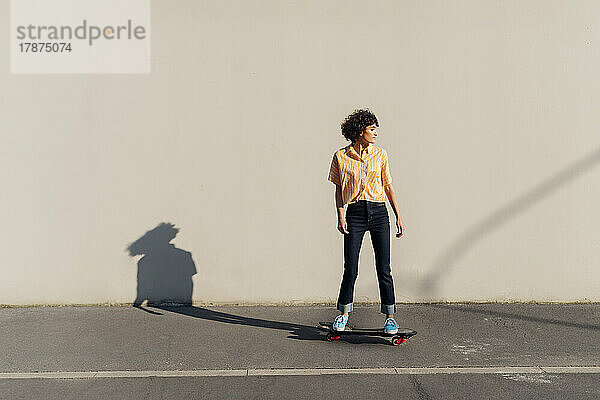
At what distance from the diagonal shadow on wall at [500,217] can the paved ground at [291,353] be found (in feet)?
1.37

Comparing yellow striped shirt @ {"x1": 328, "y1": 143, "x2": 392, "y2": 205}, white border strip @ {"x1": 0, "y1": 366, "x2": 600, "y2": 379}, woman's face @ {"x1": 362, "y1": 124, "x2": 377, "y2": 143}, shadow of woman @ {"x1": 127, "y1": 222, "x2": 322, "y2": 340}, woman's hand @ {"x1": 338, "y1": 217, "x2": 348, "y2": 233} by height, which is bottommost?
white border strip @ {"x1": 0, "y1": 366, "x2": 600, "y2": 379}

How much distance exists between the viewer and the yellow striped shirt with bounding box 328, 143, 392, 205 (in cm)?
639

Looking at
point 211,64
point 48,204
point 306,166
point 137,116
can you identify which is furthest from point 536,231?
point 48,204

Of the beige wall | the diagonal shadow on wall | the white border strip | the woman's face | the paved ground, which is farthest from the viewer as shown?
the diagonal shadow on wall

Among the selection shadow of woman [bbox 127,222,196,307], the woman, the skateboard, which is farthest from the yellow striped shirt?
shadow of woman [bbox 127,222,196,307]

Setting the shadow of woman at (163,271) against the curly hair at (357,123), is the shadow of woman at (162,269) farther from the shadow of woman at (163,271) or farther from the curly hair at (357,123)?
the curly hair at (357,123)

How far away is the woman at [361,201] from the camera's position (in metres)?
6.39

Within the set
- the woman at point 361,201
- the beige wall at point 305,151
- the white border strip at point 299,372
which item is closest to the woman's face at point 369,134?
the woman at point 361,201

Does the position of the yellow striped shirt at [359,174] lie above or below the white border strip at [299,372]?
above

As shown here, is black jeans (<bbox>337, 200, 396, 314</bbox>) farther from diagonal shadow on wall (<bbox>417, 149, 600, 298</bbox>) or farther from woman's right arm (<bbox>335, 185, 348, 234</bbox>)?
diagonal shadow on wall (<bbox>417, 149, 600, 298</bbox>)

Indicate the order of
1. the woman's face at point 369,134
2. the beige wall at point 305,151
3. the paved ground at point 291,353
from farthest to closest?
the beige wall at point 305,151
the woman's face at point 369,134
the paved ground at point 291,353

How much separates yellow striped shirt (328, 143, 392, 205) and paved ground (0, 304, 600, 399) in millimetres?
1277

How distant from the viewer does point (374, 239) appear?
256 inches

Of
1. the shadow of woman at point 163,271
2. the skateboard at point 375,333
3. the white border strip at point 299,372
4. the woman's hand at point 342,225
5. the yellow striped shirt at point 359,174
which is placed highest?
the yellow striped shirt at point 359,174
